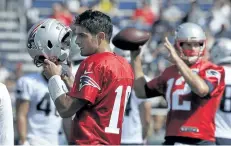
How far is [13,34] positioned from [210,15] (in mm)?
4118

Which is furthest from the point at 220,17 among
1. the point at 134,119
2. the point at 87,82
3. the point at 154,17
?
the point at 87,82

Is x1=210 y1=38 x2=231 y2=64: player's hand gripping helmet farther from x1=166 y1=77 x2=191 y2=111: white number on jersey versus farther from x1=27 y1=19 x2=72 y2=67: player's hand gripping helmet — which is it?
x1=27 y1=19 x2=72 y2=67: player's hand gripping helmet

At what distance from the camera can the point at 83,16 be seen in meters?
5.24

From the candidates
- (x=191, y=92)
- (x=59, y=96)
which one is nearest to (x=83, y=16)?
(x=59, y=96)

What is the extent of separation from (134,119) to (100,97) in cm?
370

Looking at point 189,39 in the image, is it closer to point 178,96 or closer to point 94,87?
point 178,96

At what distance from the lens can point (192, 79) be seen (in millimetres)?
6488

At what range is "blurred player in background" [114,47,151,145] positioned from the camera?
8.67 m

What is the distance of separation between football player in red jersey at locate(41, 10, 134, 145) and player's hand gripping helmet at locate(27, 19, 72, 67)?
7 centimetres

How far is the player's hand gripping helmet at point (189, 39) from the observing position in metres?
6.84

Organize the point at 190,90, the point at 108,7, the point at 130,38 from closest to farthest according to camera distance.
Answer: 1. the point at 130,38
2. the point at 190,90
3. the point at 108,7

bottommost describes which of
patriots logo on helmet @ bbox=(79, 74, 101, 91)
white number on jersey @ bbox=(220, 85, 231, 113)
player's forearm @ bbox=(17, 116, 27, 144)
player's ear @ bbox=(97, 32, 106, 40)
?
player's forearm @ bbox=(17, 116, 27, 144)

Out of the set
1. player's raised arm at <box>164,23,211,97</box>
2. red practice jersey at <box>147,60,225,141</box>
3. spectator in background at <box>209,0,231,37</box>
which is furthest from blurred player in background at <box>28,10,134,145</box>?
spectator in background at <box>209,0,231,37</box>

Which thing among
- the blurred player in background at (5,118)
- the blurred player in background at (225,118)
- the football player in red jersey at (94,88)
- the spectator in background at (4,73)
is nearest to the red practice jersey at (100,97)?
the football player in red jersey at (94,88)
